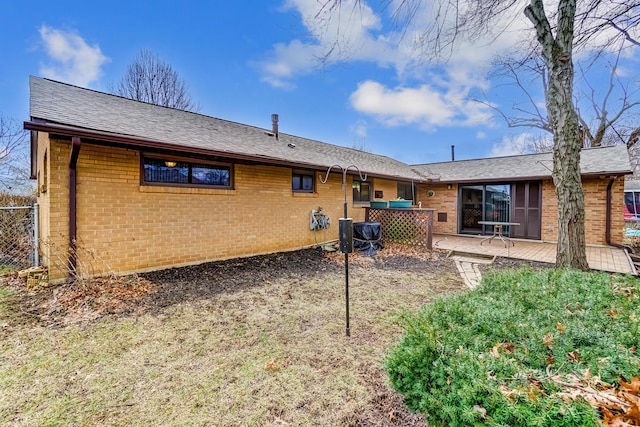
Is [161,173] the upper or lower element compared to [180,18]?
lower

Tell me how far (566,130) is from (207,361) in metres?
6.58

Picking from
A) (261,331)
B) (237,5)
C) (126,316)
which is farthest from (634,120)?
(126,316)

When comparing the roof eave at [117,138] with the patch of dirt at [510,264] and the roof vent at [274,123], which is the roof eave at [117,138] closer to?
the roof vent at [274,123]

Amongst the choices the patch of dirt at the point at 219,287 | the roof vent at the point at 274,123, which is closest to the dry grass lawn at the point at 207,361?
the patch of dirt at the point at 219,287

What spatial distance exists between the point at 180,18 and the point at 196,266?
9.45m

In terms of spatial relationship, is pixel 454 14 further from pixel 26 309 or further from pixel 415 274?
pixel 26 309

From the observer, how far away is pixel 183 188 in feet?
20.9

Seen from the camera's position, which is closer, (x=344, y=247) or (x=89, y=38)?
(x=344, y=247)

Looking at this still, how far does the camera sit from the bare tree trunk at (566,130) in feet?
16.3

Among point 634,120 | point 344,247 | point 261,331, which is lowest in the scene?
point 261,331

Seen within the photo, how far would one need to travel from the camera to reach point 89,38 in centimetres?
1198

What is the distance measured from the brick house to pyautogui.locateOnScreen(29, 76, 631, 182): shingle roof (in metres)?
0.05

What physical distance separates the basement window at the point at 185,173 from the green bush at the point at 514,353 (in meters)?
5.87

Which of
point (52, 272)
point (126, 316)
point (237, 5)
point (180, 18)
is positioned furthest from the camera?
point (180, 18)
